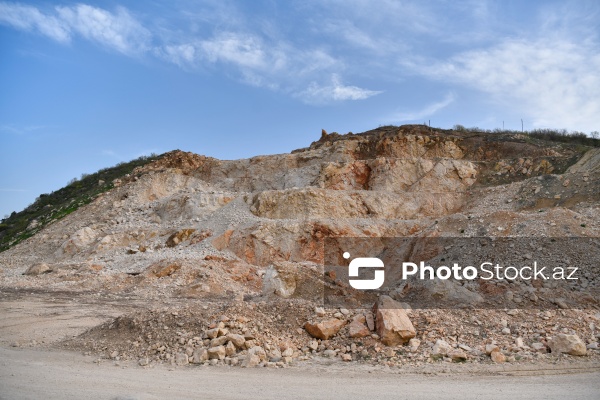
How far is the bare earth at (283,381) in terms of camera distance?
6.76 metres

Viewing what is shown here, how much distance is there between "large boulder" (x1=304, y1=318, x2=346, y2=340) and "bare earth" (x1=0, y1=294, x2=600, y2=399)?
35.6 inches

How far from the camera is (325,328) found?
926 cm

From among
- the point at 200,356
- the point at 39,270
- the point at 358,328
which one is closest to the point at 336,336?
the point at 358,328

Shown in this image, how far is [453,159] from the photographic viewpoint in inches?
1268

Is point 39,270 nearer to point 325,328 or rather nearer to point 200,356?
point 200,356

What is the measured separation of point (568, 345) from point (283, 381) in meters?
5.11

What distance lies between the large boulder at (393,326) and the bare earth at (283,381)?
940 millimetres

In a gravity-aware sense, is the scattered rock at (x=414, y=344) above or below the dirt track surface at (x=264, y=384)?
above

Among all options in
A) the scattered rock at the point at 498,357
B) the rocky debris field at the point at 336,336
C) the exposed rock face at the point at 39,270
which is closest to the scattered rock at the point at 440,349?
the rocky debris field at the point at 336,336

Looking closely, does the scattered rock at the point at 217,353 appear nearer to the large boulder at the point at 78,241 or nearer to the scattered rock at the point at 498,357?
the scattered rock at the point at 498,357

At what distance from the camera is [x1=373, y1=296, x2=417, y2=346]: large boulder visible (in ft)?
28.9

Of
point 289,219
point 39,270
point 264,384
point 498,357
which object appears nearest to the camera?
point 264,384

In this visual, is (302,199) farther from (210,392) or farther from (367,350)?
(210,392)

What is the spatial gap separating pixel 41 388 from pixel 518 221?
15708 millimetres
